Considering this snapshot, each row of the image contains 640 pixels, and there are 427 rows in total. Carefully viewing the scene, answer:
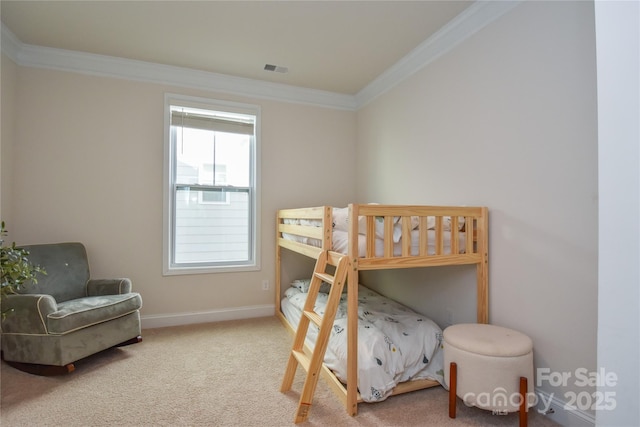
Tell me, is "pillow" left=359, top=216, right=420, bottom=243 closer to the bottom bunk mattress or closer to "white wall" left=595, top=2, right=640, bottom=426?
the bottom bunk mattress

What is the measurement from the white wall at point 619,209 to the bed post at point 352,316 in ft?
3.51

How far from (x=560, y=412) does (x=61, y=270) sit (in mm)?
3422

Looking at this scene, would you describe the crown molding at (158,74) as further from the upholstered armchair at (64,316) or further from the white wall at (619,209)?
the white wall at (619,209)

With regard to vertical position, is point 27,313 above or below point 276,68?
below

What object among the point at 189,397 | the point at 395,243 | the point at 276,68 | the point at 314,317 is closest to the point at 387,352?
the point at 314,317

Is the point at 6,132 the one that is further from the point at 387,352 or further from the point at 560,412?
the point at 560,412

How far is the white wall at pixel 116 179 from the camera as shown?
269cm

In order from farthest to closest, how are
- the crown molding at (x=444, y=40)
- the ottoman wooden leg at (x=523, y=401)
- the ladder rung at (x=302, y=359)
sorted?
1. the crown molding at (x=444, y=40)
2. the ladder rung at (x=302, y=359)
3. the ottoman wooden leg at (x=523, y=401)

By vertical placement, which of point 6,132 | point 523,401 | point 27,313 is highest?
point 6,132

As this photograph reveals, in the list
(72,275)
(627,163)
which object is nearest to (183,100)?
(72,275)

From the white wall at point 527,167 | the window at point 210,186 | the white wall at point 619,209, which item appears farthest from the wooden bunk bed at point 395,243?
the window at point 210,186

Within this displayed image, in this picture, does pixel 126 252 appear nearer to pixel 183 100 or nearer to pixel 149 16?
pixel 183 100

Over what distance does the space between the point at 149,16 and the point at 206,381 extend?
2465 millimetres

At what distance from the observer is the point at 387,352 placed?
1902 millimetres
